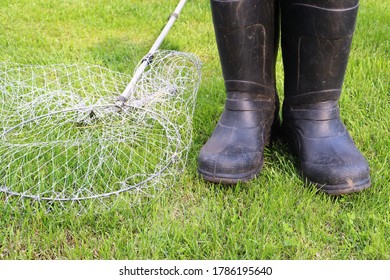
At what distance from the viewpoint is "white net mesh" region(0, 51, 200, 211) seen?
56.0 inches

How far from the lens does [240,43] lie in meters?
1.39

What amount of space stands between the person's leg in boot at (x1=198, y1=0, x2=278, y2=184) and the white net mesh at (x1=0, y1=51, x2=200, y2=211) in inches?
5.3

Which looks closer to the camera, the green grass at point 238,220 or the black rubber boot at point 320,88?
the green grass at point 238,220

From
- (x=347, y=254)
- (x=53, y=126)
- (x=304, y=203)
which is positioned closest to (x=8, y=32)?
(x=53, y=126)

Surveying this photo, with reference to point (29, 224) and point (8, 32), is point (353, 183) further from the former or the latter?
point (8, 32)

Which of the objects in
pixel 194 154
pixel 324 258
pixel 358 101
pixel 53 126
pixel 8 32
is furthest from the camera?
pixel 8 32

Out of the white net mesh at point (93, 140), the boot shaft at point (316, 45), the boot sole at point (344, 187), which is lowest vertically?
the boot sole at point (344, 187)

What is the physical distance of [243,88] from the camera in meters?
1.46

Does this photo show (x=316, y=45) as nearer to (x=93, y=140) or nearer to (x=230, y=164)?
(x=230, y=164)

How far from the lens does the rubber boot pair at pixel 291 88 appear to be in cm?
135

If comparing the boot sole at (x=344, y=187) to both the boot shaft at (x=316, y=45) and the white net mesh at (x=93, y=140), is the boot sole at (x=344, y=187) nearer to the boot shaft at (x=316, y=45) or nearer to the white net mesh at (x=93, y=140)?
the boot shaft at (x=316, y=45)

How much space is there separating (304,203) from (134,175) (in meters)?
0.47

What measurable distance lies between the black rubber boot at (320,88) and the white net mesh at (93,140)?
363mm

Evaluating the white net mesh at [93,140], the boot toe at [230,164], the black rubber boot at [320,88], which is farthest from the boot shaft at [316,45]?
the white net mesh at [93,140]
